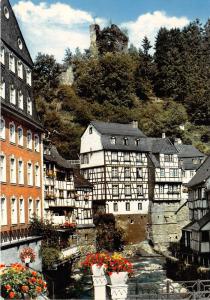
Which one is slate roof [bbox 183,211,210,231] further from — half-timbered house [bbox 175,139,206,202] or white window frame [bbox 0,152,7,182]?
half-timbered house [bbox 175,139,206,202]

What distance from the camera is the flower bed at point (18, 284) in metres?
13.5

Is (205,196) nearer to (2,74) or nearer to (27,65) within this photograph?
(27,65)

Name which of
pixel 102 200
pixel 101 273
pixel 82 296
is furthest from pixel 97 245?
pixel 101 273

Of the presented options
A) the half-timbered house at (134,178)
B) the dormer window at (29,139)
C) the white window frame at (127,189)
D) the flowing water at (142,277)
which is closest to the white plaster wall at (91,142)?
the half-timbered house at (134,178)

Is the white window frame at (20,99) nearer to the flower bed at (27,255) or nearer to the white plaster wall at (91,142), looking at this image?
the flower bed at (27,255)

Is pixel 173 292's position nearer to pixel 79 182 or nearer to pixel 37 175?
pixel 37 175

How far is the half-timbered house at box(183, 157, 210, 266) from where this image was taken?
4172cm

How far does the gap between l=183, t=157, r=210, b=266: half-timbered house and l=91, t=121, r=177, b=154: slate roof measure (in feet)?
44.3

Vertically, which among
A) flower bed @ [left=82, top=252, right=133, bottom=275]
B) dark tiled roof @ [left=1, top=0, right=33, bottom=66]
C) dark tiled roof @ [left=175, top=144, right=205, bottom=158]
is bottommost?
flower bed @ [left=82, top=252, right=133, bottom=275]

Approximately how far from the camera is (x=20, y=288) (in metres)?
13.7

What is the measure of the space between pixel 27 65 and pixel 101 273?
24065 millimetres

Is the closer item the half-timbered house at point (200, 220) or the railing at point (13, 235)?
the railing at point (13, 235)

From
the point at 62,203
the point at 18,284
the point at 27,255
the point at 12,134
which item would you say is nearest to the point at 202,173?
the point at 62,203

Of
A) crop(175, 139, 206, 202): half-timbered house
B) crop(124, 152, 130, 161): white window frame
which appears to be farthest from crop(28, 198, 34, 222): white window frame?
crop(175, 139, 206, 202): half-timbered house
